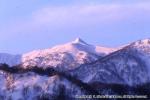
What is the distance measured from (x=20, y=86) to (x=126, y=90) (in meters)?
36.6

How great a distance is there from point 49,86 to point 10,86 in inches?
542

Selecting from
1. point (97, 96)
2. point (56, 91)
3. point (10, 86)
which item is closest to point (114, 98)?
point (97, 96)

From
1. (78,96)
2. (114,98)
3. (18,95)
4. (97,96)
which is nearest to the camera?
(114,98)

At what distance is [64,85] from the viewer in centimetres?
19800

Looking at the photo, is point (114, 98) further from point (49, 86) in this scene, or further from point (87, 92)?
point (49, 86)

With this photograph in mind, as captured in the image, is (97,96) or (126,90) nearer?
(97,96)

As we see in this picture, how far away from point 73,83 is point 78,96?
18.0m

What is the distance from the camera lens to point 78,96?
17825 cm

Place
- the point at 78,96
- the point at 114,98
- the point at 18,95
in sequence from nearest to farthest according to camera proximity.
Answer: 1. the point at 114,98
2. the point at 78,96
3. the point at 18,95

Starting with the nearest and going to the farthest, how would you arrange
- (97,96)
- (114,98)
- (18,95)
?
(114,98) < (97,96) < (18,95)

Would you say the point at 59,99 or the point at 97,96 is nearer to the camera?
the point at 97,96

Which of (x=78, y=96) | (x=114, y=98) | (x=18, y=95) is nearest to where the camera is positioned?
(x=114, y=98)

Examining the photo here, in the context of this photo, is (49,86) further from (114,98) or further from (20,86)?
(114,98)

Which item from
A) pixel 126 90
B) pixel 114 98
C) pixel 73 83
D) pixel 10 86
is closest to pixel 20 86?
pixel 10 86
